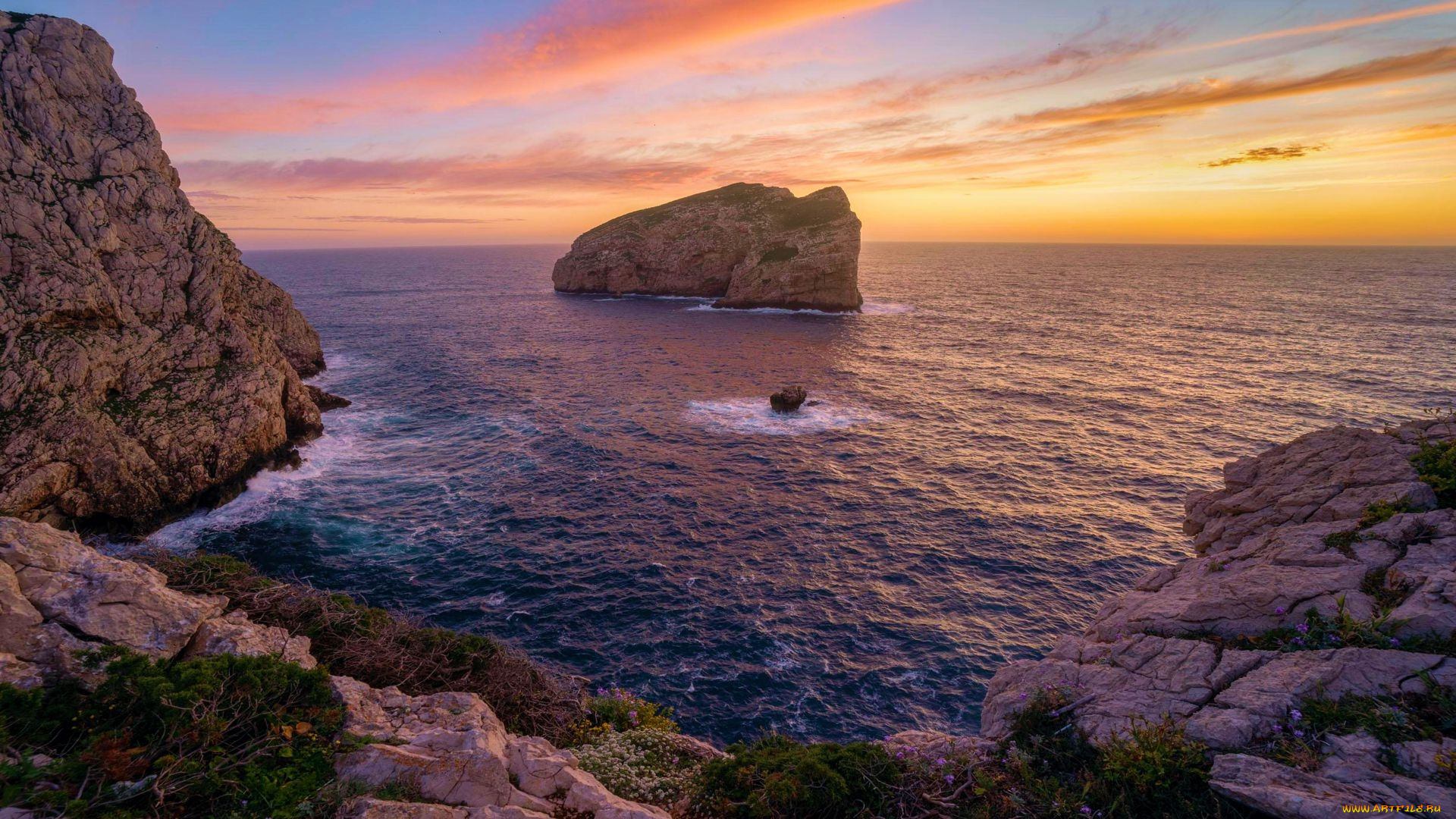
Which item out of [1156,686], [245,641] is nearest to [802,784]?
[1156,686]

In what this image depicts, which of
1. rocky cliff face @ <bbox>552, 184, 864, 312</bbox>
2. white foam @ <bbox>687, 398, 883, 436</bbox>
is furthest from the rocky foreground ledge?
rocky cliff face @ <bbox>552, 184, 864, 312</bbox>

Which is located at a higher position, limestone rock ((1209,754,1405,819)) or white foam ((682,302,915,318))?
white foam ((682,302,915,318))

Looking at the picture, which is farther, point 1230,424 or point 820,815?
point 1230,424

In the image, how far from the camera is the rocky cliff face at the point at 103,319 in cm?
2994

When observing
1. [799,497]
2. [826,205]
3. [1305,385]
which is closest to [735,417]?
[799,497]

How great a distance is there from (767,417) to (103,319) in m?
45.7

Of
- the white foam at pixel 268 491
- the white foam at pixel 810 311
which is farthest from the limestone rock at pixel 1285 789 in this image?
the white foam at pixel 810 311

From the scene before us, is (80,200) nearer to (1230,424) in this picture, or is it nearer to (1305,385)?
(1230,424)

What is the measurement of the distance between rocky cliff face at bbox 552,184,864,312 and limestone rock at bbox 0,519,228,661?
109382 mm

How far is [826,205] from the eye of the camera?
12012cm

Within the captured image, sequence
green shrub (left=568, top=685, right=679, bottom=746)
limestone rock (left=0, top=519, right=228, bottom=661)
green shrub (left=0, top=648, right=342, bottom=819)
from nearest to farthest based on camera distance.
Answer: green shrub (left=0, top=648, right=342, bottom=819) < limestone rock (left=0, top=519, right=228, bottom=661) < green shrub (left=568, top=685, right=679, bottom=746)

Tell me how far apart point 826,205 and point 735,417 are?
82094mm

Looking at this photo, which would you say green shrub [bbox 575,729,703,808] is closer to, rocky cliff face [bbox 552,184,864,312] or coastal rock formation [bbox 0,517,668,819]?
coastal rock formation [bbox 0,517,668,819]

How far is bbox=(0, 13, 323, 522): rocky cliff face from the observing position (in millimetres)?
29938
